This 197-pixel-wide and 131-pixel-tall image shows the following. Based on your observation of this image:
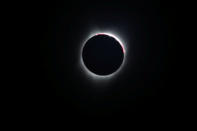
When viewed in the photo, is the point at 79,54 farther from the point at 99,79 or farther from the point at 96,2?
the point at 96,2

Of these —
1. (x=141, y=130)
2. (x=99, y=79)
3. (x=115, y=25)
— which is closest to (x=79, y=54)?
(x=99, y=79)

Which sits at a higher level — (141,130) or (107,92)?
(107,92)

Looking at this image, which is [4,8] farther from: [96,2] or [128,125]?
[128,125]

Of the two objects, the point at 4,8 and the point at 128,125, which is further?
the point at 128,125

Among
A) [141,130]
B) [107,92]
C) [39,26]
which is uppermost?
[39,26]

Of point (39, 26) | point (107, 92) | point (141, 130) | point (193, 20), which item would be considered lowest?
point (141, 130)

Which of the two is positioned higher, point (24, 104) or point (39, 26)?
point (39, 26)

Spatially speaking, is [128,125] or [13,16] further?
[128,125]

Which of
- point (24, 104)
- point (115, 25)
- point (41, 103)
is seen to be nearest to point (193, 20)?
point (115, 25)

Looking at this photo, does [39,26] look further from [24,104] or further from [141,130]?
[141,130]
